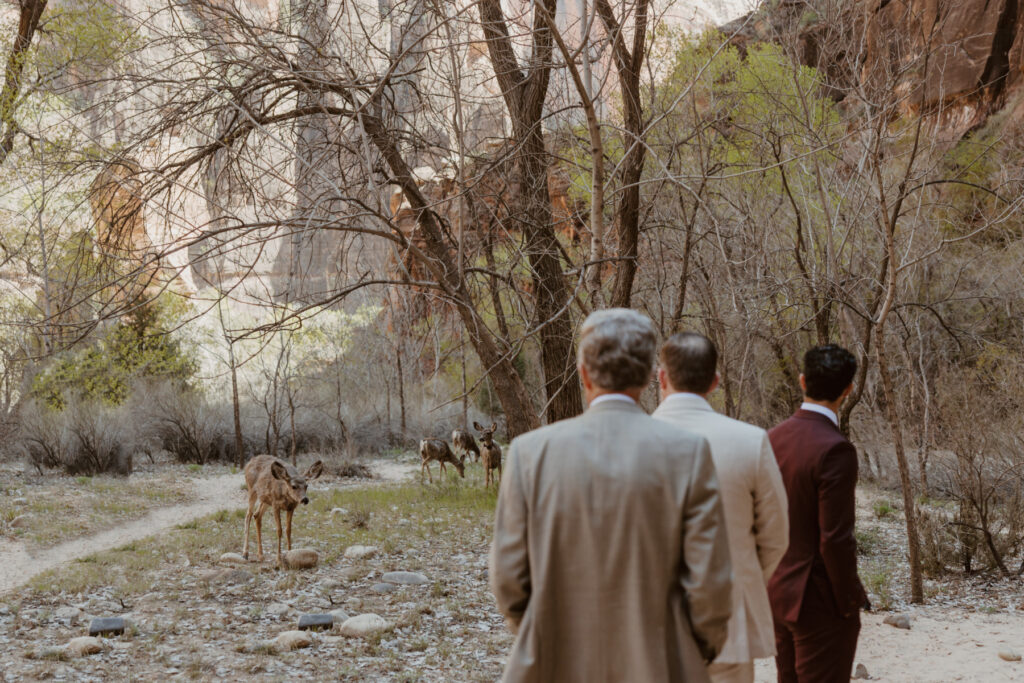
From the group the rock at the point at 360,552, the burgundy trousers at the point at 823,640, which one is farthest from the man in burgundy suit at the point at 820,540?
the rock at the point at 360,552

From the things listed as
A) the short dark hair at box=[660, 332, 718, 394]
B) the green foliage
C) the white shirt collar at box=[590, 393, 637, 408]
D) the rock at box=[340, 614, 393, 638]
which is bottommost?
the rock at box=[340, 614, 393, 638]

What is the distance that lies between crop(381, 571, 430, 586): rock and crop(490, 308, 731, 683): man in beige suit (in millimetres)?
6773

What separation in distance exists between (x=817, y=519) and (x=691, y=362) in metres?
0.92

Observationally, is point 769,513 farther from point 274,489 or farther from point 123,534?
point 123,534

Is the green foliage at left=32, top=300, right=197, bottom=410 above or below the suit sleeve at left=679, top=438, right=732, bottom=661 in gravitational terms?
above

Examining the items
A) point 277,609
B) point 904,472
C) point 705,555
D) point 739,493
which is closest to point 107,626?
point 277,609

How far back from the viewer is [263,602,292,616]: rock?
763 centimetres

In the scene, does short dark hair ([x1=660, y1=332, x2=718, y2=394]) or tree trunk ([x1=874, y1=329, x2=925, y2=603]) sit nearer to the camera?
short dark hair ([x1=660, y1=332, x2=718, y2=394])

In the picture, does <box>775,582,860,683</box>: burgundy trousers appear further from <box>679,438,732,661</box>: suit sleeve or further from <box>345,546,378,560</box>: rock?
<box>345,546,378,560</box>: rock

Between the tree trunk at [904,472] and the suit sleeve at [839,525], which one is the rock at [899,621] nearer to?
the tree trunk at [904,472]

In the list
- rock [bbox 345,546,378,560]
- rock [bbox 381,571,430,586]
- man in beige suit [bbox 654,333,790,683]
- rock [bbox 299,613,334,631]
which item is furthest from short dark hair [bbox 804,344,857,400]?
rock [bbox 345,546,378,560]

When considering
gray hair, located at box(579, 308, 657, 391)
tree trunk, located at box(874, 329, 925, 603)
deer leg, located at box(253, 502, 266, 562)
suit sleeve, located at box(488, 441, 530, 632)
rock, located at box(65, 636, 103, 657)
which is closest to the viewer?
suit sleeve, located at box(488, 441, 530, 632)

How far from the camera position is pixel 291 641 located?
21.6 ft

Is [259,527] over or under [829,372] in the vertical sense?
under
